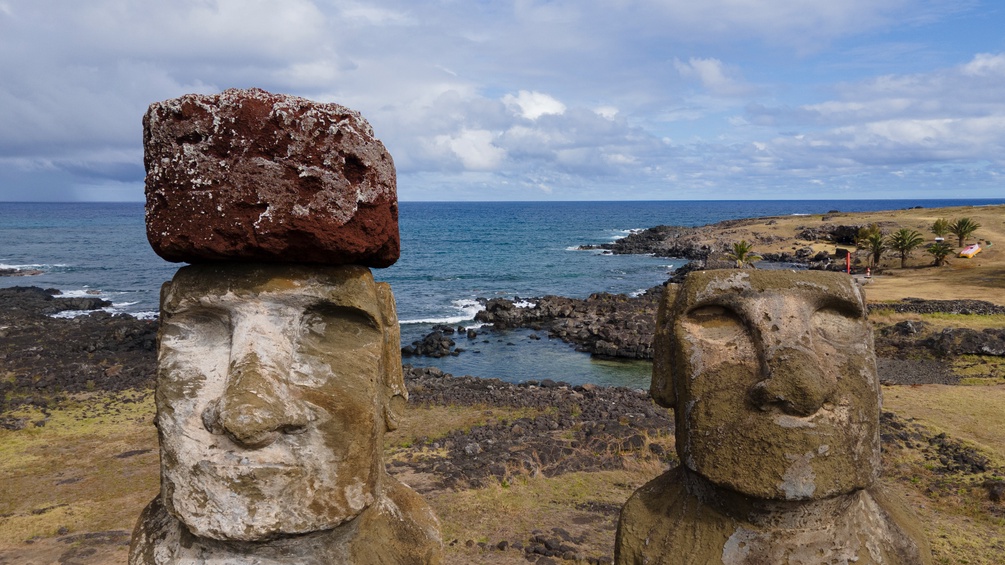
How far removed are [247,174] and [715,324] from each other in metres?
2.62

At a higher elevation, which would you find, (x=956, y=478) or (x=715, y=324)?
(x=715, y=324)

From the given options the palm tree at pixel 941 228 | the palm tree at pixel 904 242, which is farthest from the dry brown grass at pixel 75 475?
the palm tree at pixel 941 228

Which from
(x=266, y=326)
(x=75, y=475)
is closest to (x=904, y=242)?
(x=75, y=475)

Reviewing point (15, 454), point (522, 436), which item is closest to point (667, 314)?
point (522, 436)

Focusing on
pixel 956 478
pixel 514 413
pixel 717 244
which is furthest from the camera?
pixel 717 244

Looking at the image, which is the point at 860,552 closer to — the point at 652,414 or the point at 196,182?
the point at 196,182

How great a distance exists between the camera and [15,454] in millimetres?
13180

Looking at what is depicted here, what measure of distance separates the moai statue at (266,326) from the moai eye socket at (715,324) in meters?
1.76

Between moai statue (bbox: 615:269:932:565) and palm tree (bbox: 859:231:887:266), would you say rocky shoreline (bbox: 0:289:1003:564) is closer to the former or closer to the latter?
moai statue (bbox: 615:269:932:565)

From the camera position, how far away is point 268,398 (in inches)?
141

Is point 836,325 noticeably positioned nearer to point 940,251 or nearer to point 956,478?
point 956,478

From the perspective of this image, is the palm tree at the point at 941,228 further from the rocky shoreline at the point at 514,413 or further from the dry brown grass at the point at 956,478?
the dry brown grass at the point at 956,478

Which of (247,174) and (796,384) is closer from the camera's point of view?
(247,174)

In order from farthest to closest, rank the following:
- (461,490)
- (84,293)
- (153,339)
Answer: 1. (84,293)
2. (153,339)
3. (461,490)
